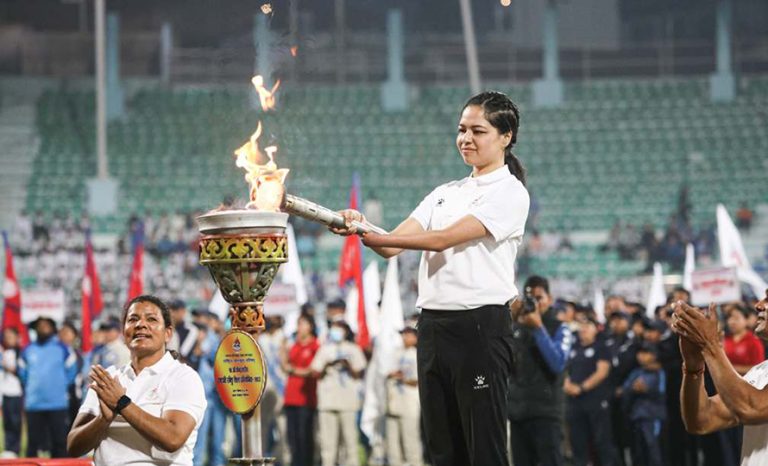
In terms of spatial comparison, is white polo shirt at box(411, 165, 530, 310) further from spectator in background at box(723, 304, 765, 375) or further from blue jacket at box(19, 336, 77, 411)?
blue jacket at box(19, 336, 77, 411)

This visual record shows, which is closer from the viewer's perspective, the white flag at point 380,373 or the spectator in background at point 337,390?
the spectator in background at point 337,390

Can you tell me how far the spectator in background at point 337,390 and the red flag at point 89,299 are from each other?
389 cm

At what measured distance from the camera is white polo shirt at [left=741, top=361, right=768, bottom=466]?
459 centimetres

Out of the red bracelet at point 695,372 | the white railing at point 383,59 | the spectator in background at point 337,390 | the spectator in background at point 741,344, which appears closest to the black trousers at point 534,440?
the spectator in background at point 741,344

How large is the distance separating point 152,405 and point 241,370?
451 mm

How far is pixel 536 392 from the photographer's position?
29.1ft

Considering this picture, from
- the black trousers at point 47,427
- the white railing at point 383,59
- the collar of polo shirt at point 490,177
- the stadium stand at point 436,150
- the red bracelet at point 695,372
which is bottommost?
the black trousers at point 47,427

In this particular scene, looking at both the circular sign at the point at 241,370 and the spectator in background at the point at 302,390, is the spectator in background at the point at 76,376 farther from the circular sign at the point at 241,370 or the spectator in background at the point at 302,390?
the circular sign at the point at 241,370

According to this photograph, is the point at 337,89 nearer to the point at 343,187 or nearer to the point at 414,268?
the point at 343,187

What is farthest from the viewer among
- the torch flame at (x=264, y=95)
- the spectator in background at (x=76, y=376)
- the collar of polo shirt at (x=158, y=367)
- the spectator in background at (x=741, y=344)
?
the spectator in background at (x=76, y=376)

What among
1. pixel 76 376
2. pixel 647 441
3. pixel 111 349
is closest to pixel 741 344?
pixel 647 441

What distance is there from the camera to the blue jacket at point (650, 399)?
1163 centimetres

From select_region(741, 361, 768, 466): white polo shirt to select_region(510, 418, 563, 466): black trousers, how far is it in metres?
4.12

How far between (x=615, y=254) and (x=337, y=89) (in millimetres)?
9664
